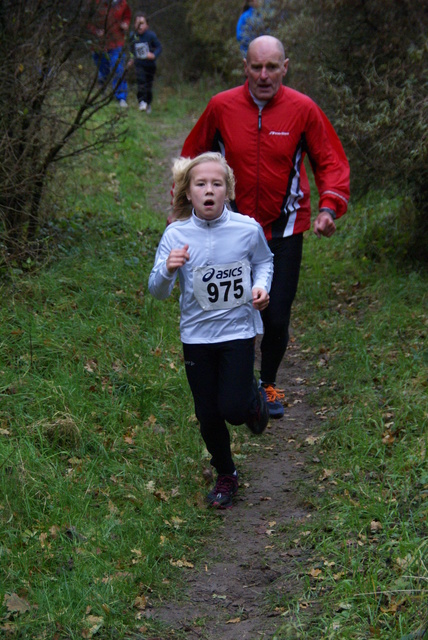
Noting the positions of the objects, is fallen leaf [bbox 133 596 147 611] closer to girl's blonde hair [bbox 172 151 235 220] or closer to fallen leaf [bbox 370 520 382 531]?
fallen leaf [bbox 370 520 382 531]

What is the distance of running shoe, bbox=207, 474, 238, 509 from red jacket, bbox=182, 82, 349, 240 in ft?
5.53

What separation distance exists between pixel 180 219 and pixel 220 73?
17173 mm

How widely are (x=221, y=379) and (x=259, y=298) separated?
1.69 ft

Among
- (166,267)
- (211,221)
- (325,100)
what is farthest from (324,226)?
(325,100)

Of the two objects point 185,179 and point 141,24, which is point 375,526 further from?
point 141,24

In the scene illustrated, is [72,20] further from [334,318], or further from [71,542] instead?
[71,542]

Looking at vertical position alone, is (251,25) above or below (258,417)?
above

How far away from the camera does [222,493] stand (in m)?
4.92

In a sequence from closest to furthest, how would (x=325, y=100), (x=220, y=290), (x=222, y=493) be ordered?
(x=220, y=290), (x=222, y=493), (x=325, y=100)

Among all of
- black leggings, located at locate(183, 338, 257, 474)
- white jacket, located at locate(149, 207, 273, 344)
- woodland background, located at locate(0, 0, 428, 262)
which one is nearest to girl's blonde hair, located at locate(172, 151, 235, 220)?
white jacket, located at locate(149, 207, 273, 344)

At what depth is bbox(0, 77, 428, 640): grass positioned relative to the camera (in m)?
3.73

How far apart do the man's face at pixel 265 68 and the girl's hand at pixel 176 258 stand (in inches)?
65.1

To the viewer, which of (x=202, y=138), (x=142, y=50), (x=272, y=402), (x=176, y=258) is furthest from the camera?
(x=142, y=50)

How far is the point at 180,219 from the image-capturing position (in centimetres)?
454
